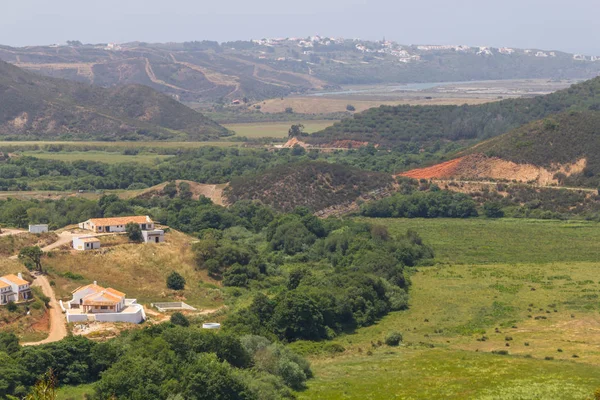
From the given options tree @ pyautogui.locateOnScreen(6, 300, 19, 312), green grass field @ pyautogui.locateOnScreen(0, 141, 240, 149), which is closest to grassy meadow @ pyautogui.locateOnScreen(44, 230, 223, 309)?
tree @ pyautogui.locateOnScreen(6, 300, 19, 312)

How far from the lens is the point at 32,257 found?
2469 inches

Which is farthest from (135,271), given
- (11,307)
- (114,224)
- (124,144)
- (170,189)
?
(124,144)

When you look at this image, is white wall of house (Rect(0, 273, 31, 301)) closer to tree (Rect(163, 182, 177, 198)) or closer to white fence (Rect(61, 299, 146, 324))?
white fence (Rect(61, 299, 146, 324))

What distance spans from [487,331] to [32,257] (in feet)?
90.6

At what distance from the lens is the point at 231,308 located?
6228cm

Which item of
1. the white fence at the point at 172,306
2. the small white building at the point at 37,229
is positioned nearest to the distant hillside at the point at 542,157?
the small white building at the point at 37,229

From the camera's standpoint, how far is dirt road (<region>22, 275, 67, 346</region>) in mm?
53309

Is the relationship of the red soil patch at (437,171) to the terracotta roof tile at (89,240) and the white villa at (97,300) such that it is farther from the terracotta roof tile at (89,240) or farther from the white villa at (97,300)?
the white villa at (97,300)

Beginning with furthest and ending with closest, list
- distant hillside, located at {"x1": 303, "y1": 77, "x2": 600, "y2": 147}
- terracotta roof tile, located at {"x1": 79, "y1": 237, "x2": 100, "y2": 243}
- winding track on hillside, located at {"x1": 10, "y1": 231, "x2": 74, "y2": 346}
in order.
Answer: distant hillside, located at {"x1": 303, "y1": 77, "x2": 600, "y2": 147}
terracotta roof tile, located at {"x1": 79, "y1": 237, "x2": 100, "y2": 243}
winding track on hillside, located at {"x1": 10, "y1": 231, "x2": 74, "y2": 346}

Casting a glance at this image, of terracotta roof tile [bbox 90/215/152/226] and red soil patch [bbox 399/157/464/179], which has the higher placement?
terracotta roof tile [bbox 90/215/152/226]

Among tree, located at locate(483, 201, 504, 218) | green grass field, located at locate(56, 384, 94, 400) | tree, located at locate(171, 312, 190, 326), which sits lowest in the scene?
tree, located at locate(483, 201, 504, 218)

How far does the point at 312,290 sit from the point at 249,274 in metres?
8.00

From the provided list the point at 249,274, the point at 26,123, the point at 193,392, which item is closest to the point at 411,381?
the point at 193,392

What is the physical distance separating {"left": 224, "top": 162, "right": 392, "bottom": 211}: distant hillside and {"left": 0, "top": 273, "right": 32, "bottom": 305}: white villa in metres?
49.7
